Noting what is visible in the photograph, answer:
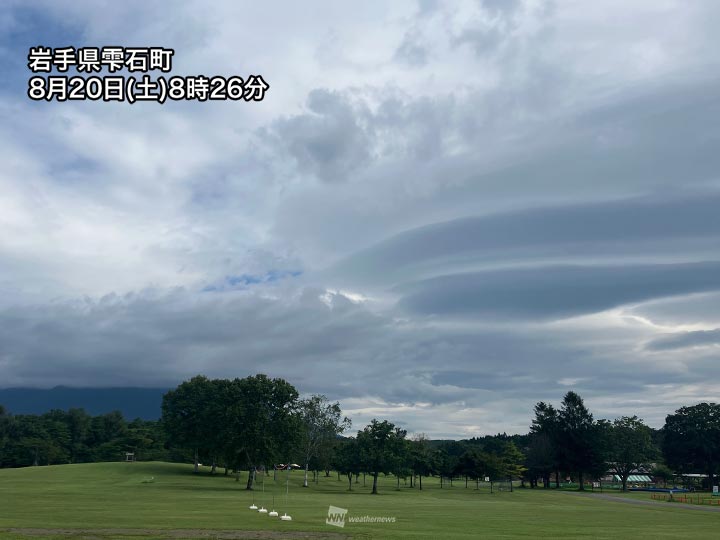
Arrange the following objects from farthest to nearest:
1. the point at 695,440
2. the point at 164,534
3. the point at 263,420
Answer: the point at 695,440, the point at 263,420, the point at 164,534

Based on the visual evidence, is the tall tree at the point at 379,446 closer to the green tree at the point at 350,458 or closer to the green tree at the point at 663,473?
the green tree at the point at 350,458

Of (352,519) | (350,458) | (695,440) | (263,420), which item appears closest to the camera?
(352,519)

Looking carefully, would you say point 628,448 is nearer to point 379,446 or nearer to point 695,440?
point 695,440

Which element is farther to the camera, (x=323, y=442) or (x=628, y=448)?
(x=628, y=448)

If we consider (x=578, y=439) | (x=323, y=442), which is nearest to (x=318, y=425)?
(x=323, y=442)

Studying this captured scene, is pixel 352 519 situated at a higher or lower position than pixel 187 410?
lower

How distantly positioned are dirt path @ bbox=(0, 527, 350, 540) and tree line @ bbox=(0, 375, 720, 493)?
63482 mm

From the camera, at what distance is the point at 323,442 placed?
139250 millimetres

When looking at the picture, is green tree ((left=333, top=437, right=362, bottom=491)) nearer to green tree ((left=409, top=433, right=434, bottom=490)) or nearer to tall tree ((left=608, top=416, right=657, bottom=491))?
green tree ((left=409, top=433, right=434, bottom=490))

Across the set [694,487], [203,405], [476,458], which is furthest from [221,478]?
[694,487]

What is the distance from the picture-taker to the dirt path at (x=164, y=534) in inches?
1348

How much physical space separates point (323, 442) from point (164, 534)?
107m

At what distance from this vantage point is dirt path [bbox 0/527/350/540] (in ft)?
112

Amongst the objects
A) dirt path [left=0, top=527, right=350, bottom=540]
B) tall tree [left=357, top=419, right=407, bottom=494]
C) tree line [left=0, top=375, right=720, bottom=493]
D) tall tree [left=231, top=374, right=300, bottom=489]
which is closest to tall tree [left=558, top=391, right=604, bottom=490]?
tree line [left=0, top=375, right=720, bottom=493]
